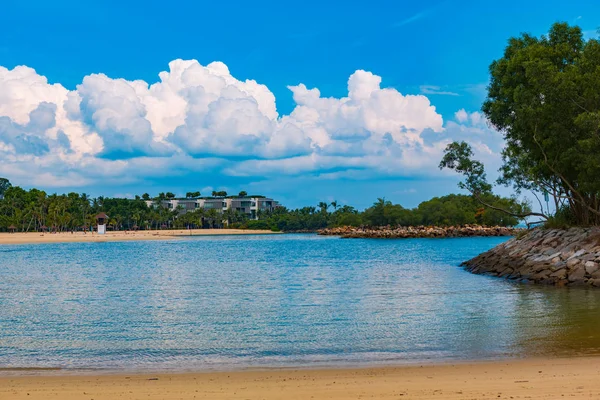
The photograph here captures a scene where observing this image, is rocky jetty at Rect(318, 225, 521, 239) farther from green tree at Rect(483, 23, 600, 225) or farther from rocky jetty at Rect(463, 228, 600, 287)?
green tree at Rect(483, 23, 600, 225)

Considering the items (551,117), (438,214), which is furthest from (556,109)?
(438,214)

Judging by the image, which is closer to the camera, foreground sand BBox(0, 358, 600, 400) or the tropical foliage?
foreground sand BBox(0, 358, 600, 400)

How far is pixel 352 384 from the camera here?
11125mm

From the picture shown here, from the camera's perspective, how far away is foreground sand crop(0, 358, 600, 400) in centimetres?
1010

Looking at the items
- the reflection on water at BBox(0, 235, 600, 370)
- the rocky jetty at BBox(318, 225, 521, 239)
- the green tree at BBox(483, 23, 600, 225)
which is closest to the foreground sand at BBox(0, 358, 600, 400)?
the reflection on water at BBox(0, 235, 600, 370)

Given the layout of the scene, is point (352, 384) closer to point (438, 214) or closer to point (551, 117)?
point (551, 117)

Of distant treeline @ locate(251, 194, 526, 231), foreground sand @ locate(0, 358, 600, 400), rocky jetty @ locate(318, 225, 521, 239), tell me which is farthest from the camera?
distant treeline @ locate(251, 194, 526, 231)

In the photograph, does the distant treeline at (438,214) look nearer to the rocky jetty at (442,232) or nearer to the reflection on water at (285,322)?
the rocky jetty at (442,232)

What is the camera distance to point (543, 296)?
1075 inches

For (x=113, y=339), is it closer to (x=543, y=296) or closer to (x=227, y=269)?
(x=543, y=296)

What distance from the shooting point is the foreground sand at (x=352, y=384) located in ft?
33.1

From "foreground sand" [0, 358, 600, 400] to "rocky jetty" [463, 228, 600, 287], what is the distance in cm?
2064

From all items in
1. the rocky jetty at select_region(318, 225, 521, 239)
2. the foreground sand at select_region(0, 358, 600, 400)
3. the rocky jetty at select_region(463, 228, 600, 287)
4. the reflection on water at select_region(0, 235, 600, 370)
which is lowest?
the reflection on water at select_region(0, 235, 600, 370)

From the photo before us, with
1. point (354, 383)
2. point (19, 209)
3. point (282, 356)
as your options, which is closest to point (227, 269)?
point (282, 356)
